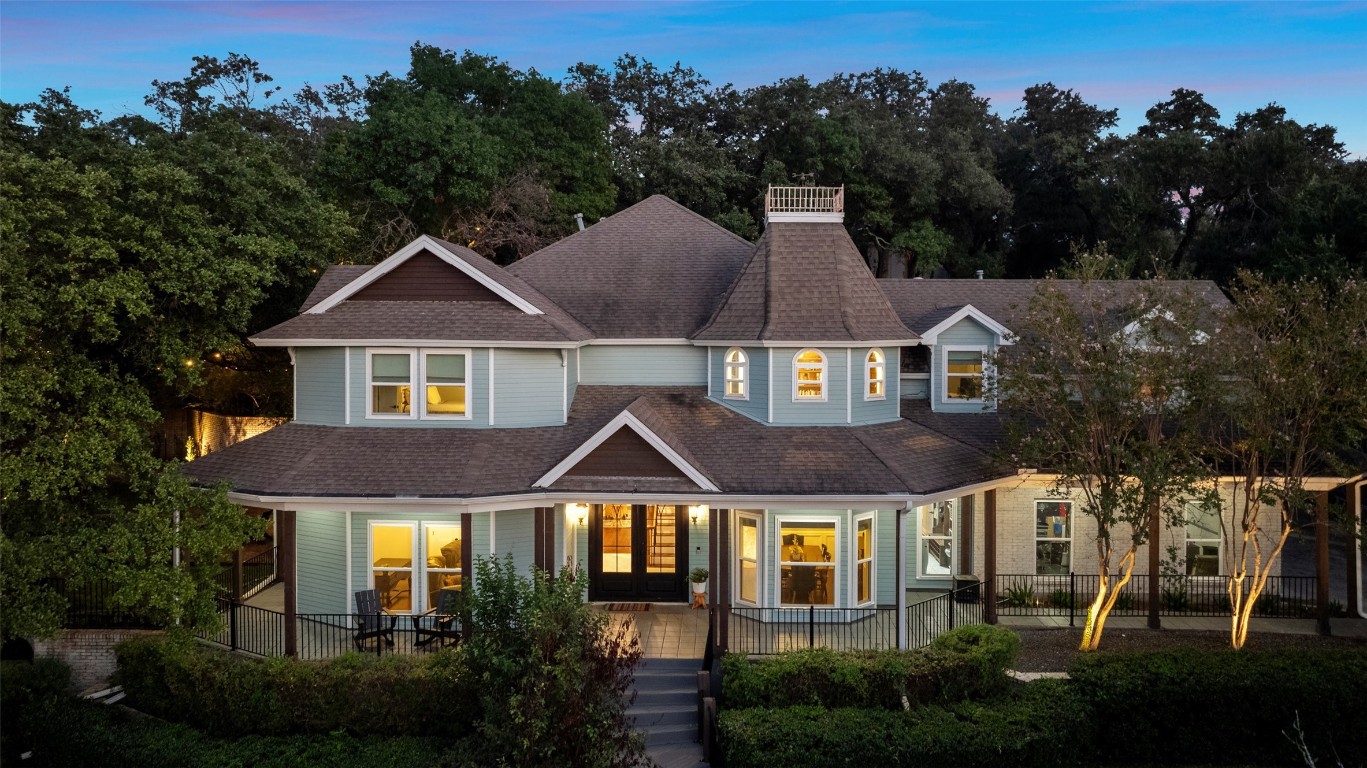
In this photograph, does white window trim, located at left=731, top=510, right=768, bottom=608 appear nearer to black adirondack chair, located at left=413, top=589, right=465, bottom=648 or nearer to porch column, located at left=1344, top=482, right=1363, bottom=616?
black adirondack chair, located at left=413, top=589, right=465, bottom=648

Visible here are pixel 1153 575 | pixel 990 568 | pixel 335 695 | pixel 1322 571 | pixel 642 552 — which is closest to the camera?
pixel 335 695

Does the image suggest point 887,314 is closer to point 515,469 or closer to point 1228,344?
point 1228,344

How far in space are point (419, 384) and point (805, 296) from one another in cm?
852

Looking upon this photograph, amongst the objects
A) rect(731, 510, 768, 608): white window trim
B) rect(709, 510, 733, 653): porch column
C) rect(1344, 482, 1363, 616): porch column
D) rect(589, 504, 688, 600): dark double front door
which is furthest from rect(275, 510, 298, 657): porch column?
rect(1344, 482, 1363, 616): porch column

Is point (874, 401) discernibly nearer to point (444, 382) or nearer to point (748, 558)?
point (748, 558)

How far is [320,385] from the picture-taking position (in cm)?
2077

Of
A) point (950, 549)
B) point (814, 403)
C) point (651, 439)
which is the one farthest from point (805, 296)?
point (950, 549)

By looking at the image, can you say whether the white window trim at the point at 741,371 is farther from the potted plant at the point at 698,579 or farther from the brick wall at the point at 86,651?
the brick wall at the point at 86,651

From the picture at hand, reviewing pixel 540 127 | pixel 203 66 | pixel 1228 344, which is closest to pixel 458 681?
pixel 1228 344

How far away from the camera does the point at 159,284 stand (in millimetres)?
18938

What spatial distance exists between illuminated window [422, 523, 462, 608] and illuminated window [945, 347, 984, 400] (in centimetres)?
1222

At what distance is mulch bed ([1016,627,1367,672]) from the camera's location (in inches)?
709

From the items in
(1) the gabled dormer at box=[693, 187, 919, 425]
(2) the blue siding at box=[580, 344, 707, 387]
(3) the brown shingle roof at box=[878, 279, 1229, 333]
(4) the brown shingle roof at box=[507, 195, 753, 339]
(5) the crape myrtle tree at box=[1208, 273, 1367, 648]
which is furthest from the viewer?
(3) the brown shingle roof at box=[878, 279, 1229, 333]

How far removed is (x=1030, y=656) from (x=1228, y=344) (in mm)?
6750
